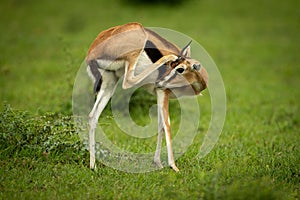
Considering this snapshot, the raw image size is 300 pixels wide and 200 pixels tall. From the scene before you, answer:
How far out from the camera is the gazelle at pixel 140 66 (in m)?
5.26

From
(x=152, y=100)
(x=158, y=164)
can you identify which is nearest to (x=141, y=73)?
(x=158, y=164)

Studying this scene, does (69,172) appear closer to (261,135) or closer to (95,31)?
(261,135)

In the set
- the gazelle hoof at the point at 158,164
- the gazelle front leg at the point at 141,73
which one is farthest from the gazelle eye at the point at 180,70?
the gazelle hoof at the point at 158,164

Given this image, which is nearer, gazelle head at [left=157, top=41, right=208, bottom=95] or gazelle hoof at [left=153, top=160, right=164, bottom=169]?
gazelle head at [left=157, top=41, right=208, bottom=95]

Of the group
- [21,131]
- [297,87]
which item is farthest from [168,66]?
[297,87]

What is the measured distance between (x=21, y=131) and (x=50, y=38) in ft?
24.9

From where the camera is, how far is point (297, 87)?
407 inches

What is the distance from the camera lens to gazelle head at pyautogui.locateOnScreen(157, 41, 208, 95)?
208 inches

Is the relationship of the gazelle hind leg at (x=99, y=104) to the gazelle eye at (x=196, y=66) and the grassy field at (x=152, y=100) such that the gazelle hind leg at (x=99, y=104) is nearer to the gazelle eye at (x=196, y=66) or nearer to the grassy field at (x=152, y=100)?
the grassy field at (x=152, y=100)

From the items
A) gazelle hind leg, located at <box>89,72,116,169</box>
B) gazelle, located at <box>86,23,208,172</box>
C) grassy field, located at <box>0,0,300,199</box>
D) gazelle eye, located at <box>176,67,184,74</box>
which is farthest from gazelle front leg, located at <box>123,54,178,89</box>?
grassy field, located at <box>0,0,300,199</box>

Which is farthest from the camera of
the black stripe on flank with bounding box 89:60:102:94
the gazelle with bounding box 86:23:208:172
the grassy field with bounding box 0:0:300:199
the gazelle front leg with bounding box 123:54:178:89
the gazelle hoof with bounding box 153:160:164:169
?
the gazelle hoof with bounding box 153:160:164:169

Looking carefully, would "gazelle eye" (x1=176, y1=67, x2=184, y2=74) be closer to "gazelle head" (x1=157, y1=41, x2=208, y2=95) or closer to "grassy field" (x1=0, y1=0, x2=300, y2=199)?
"gazelle head" (x1=157, y1=41, x2=208, y2=95)

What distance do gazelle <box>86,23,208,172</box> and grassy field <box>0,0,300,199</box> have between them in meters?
0.49

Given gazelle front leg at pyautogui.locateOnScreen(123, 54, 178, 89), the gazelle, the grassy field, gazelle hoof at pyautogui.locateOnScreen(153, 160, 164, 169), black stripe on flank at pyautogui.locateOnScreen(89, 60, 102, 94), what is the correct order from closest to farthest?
the grassy field
gazelle front leg at pyautogui.locateOnScreen(123, 54, 178, 89)
the gazelle
black stripe on flank at pyautogui.locateOnScreen(89, 60, 102, 94)
gazelle hoof at pyautogui.locateOnScreen(153, 160, 164, 169)
